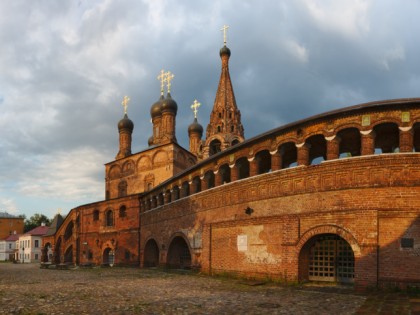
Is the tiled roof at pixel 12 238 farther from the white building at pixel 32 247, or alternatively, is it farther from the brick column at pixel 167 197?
the brick column at pixel 167 197

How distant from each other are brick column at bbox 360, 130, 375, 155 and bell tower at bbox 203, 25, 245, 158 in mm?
Result: 25346

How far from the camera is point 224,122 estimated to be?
40.1m

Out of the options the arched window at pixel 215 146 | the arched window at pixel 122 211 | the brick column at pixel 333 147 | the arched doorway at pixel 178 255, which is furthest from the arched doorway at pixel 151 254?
the brick column at pixel 333 147

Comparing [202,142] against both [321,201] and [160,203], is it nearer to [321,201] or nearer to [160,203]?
[160,203]

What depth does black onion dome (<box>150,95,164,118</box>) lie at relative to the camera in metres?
42.4

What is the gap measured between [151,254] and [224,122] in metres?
16.0

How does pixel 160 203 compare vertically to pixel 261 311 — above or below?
above

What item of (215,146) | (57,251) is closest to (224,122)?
(215,146)

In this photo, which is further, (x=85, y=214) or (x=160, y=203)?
(x=85, y=214)

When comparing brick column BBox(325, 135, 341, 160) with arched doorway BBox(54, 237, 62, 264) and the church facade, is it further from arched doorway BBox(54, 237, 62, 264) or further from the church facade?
arched doorway BBox(54, 237, 62, 264)

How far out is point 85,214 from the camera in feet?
117

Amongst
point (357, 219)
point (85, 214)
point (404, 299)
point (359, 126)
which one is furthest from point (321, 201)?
point (85, 214)

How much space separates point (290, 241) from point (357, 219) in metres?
2.57

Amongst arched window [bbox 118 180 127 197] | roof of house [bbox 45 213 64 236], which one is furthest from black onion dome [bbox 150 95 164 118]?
roof of house [bbox 45 213 64 236]
